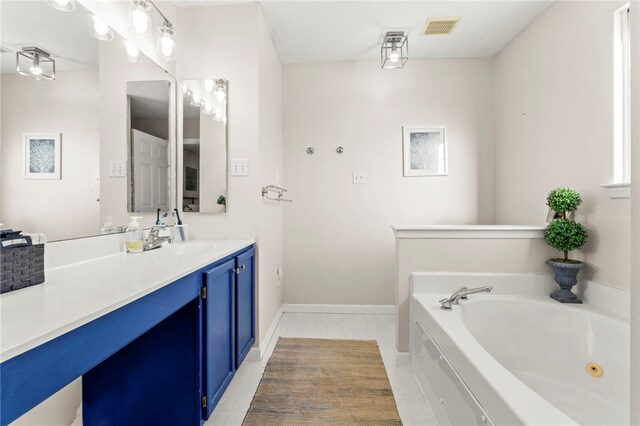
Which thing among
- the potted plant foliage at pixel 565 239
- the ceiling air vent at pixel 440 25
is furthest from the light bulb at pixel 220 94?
the potted plant foliage at pixel 565 239

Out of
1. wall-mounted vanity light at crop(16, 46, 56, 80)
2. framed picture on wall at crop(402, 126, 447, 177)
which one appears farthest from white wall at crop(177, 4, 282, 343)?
framed picture on wall at crop(402, 126, 447, 177)

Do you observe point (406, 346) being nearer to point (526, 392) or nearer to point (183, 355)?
point (526, 392)

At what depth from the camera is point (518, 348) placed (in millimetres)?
1710

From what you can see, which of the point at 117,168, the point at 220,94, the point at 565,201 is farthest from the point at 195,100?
the point at 565,201

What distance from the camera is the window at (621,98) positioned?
5.37 feet

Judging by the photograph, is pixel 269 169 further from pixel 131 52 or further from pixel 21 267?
pixel 21 267

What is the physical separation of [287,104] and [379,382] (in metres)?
2.51

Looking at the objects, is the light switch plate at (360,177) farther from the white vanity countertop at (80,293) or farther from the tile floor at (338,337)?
the white vanity countertop at (80,293)

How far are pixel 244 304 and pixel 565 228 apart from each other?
1952 mm

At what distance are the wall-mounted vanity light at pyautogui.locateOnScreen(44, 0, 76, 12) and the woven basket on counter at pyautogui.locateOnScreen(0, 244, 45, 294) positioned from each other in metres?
1.02

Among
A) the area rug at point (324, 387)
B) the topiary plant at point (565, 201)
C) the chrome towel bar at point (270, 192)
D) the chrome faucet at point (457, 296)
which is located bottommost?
the area rug at point (324, 387)

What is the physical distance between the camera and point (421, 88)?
2.96 metres

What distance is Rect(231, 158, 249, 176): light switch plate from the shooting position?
211 cm

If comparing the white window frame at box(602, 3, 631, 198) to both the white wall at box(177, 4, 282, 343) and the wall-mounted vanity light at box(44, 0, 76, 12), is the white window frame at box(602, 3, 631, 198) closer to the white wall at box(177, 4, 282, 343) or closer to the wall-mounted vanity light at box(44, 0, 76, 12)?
the white wall at box(177, 4, 282, 343)
